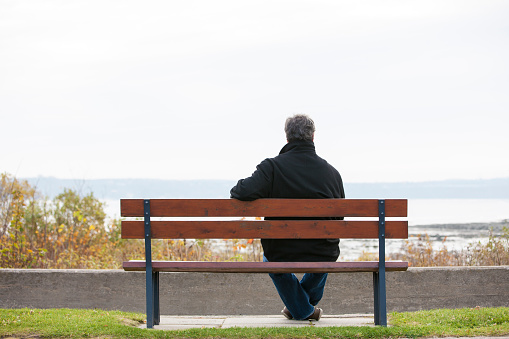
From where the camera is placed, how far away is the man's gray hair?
495cm

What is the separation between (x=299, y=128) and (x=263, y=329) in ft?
5.19

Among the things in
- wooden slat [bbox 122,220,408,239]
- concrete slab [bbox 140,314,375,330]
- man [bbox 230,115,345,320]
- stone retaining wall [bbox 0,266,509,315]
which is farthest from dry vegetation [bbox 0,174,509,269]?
wooden slat [bbox 122,220,408,239]

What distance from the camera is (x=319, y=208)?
15.1 feet

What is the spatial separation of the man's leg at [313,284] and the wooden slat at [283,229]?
0.52m

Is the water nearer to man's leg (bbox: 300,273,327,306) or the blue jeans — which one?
the blue jeans

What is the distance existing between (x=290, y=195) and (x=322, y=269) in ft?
2.13

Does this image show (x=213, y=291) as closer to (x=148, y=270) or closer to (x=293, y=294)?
(x=293, y=294)

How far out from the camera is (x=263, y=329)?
4477mm

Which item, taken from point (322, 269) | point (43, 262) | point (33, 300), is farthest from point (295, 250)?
point (43, 262)

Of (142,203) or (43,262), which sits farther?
(43,262)

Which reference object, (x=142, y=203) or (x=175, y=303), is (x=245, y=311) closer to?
(x=175, y=303)

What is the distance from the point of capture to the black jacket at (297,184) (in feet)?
15.6

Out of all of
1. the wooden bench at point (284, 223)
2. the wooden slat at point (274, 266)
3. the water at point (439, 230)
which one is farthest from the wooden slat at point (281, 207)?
the water at point (439, 230)

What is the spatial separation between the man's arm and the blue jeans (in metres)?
0.59
